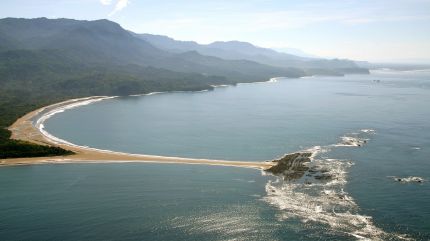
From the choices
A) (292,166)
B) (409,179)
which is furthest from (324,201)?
(409,179)

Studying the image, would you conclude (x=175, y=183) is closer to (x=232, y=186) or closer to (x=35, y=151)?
(x=232, y=186)

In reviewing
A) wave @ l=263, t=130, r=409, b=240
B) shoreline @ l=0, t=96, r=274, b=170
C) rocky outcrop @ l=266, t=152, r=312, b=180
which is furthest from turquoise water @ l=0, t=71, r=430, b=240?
shoreline @ l=0, t=96, r=274, b=170

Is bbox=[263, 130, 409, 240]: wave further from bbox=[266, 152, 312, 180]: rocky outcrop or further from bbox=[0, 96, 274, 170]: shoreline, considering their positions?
bbox=[0, 96, 274, 170]: shoreline

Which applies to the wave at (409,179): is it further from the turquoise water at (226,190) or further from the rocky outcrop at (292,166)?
the rocky outcrop at (292,166)

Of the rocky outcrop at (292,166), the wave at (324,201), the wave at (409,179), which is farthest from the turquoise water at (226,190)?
the rocky outcrop at (292,166)

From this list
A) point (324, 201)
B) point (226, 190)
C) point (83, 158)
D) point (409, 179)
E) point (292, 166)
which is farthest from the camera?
point (83, 158)

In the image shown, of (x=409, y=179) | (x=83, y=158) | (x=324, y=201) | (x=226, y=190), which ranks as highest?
(x=83, y=158)

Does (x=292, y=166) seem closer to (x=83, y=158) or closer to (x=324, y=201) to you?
(x=324, y=201)
